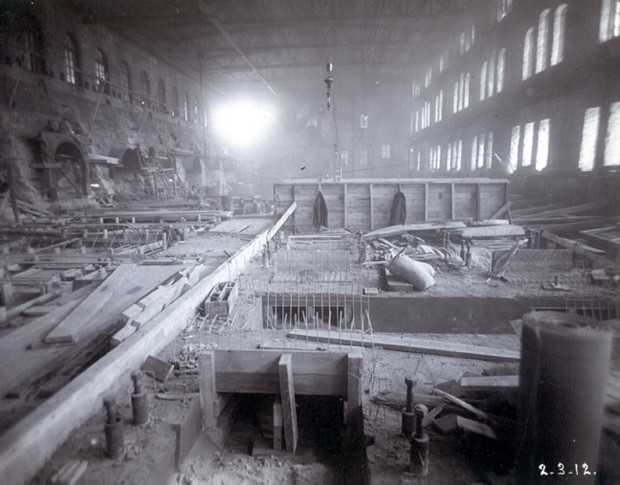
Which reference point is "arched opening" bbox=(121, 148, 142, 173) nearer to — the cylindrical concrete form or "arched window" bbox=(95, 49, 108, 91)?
"arched window" bbox=(95, 49, 108, 91)

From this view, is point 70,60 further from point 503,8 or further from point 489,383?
point 489,383

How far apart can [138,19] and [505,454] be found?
2332cm

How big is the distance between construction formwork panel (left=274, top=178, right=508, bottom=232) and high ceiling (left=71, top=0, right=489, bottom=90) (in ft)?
33.9

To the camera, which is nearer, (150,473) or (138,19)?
(150,473)

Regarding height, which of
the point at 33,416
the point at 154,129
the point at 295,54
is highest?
the point at 295,54

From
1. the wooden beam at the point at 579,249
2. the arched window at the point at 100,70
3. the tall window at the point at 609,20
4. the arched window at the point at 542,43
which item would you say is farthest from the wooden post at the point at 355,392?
the arched window at the point at 100,70

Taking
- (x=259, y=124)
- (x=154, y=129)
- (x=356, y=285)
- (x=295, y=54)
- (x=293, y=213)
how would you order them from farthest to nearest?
1. (x=259, y=124)
2. (x=295, y=54)
3. (x=154, y=129)
4. (x=293, y=213)
5. (x=356, y=285)

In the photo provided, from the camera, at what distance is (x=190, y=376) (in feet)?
15.1

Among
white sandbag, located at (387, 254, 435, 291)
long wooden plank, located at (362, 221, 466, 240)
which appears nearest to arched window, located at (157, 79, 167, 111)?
long wooden plank, located at (362, 221, 466, 240)

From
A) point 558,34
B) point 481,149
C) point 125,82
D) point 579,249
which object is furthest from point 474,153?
point 125,82

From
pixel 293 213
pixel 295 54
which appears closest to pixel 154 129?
pixel 295 54

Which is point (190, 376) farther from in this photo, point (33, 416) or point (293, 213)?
point (293, 213)

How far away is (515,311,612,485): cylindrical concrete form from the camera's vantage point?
9.14 ft

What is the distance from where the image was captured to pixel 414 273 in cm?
836
